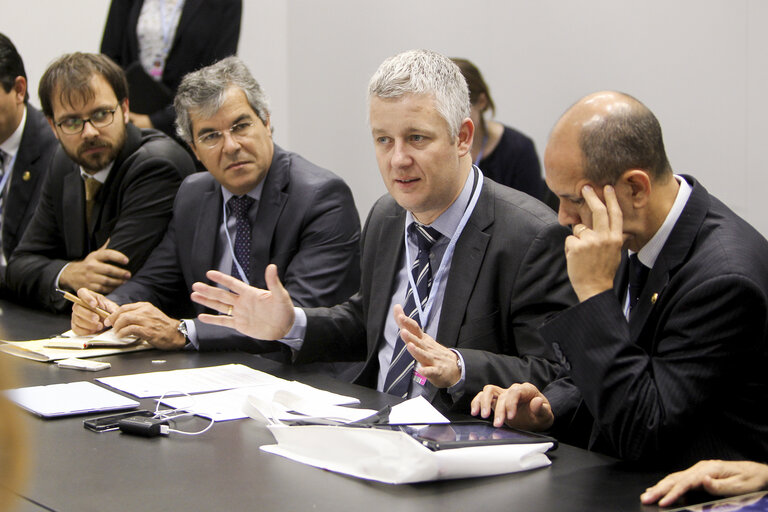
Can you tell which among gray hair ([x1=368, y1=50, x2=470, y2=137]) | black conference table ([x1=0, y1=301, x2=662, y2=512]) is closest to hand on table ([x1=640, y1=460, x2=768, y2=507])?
black conference table ([x1=0, y1=301, x2=662, y2=512])

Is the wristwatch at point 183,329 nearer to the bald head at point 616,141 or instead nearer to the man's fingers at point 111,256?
the man's fingers at point 111,256

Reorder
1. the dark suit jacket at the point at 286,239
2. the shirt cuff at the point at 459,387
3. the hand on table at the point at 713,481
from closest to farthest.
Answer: the hand on table at the point at 713,481 < the shirt cuff at the point at 459,387 < the dark suit jacket at the point at 286,239

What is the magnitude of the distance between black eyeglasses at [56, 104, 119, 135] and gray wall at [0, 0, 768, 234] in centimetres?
251

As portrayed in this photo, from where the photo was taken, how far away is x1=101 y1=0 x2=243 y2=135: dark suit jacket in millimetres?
5172

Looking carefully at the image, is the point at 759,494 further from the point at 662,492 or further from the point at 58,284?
the point at 58,284

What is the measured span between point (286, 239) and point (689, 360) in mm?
1921

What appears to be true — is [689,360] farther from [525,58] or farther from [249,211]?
[525,58]

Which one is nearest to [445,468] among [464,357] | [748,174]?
[464,357]

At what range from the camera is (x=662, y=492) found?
167 cm

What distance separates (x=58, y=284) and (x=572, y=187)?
2515 millimetres

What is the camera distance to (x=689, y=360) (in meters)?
1.88

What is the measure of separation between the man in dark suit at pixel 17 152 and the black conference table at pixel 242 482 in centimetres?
272

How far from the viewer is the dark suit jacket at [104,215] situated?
3947 mm

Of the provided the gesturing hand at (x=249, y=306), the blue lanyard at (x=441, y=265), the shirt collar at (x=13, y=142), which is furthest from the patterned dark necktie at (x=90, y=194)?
the blue lanyard at (x=441, y=265)
